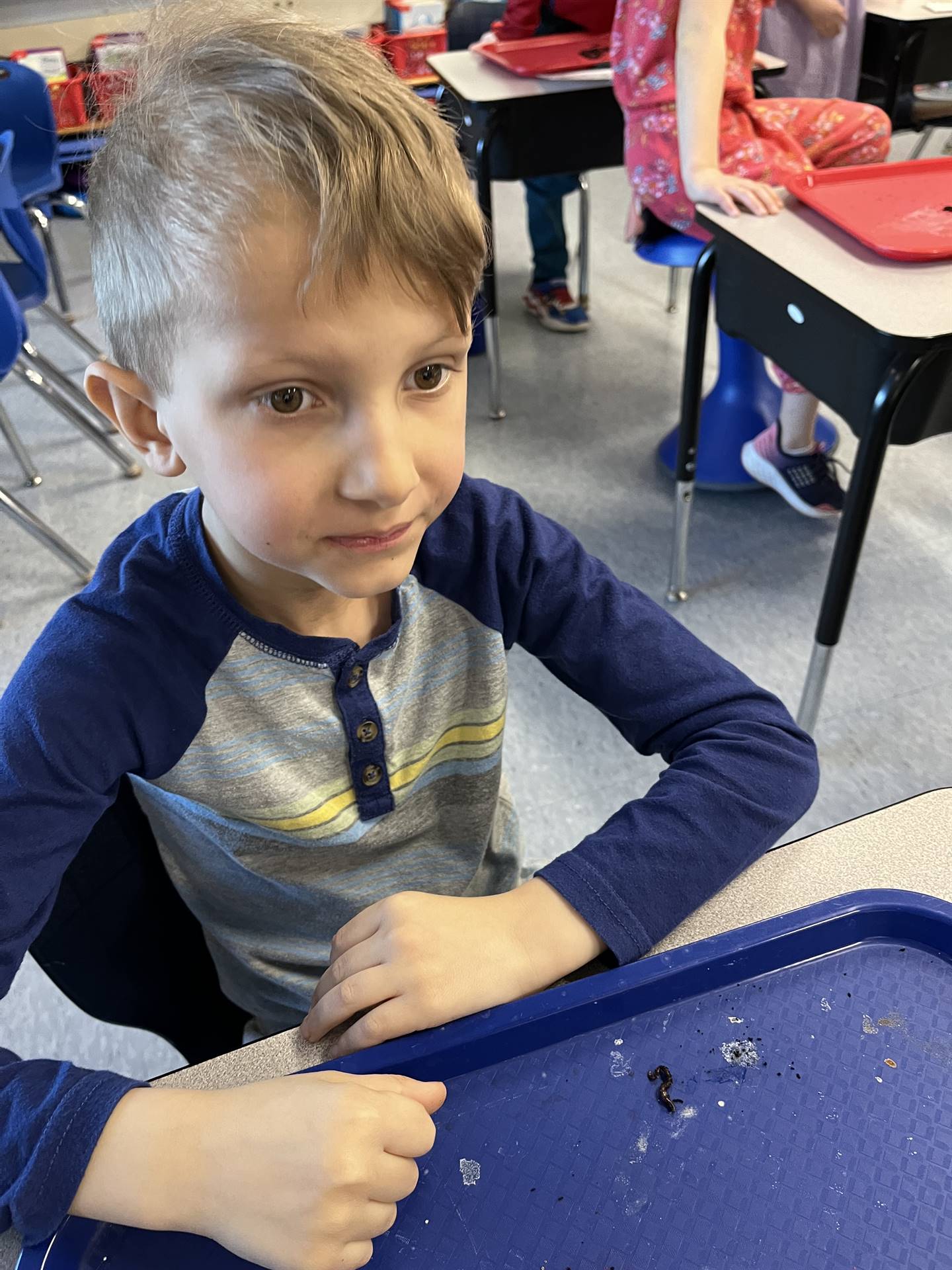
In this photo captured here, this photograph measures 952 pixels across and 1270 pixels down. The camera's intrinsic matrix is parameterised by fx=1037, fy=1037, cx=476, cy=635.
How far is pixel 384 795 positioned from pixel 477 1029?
27 cm

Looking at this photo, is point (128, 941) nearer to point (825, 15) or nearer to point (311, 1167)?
point (311, 1167)

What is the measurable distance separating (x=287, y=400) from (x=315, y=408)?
14 millimetres

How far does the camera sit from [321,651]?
677 millimetres

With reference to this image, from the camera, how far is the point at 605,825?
63 cm

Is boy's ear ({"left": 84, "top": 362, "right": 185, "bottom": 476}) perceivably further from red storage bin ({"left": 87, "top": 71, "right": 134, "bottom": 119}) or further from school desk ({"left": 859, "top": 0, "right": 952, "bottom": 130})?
school desk ({"left": 859, "top": 0, "right": 952, "bottom": 130})

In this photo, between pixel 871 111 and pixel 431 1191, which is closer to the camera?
A: pixel 431 1191

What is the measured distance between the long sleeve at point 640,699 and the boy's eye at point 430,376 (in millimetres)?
170

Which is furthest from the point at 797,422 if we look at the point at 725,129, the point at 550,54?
the point at 550,54

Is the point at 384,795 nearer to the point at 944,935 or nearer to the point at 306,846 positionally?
the point at 306,846

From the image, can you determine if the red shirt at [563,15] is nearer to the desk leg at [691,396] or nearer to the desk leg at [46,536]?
the desk leg at [691,396]

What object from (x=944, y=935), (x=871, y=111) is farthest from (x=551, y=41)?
(x=944, y=935)

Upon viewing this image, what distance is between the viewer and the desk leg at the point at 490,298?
207cm

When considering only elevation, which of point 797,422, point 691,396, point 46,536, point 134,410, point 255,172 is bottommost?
point 46,536

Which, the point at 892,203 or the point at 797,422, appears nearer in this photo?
the point at 892,203
